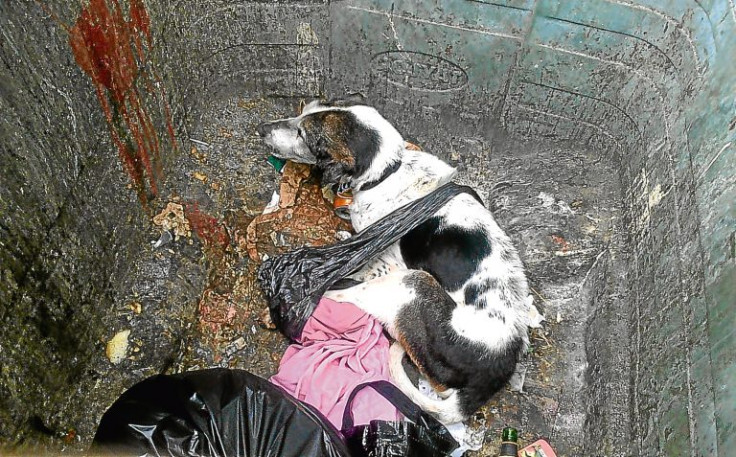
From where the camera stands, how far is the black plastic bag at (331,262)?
304cm

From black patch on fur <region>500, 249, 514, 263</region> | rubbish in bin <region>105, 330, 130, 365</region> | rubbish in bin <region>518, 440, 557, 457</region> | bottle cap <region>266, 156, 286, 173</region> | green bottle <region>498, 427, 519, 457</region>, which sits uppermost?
black patch on fur <region>500, 249, 514, 263</region>

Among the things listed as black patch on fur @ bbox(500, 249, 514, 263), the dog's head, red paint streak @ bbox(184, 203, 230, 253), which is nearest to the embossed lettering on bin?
the dog's head

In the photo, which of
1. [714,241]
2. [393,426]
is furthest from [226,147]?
[714,241]

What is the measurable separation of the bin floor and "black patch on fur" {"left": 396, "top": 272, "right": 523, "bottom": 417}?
0.34 m

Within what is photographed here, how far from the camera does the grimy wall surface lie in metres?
2.20

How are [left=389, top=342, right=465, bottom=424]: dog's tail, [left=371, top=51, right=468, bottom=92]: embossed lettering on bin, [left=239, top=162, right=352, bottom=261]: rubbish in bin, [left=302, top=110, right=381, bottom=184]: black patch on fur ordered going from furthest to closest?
[left=371, top=51, right=468, bottom=92]: embossed lettering on bin < [left=239, top=162, right=352, bottom=261]: rubbish in bin < [left=302, top=110, right=381, bottom=184]: black patch on fur < [left=389, top=342, right=465, bottom=424]: dog's tail

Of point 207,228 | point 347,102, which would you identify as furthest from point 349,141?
point 207,228

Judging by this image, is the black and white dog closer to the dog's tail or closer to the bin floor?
the dog's tail

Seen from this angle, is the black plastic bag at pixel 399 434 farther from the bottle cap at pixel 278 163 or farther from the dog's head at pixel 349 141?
the bottle cap at pixel 278 163

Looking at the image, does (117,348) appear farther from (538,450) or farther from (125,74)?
(538,450)

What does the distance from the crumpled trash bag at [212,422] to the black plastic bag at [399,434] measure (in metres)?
0.21

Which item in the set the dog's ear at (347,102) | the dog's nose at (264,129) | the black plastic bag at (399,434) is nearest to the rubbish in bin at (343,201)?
the dog's ear at (347,102)

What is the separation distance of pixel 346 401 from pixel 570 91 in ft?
7.60

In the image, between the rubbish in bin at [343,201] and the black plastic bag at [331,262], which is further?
the rubbish in bin at [343,201]
